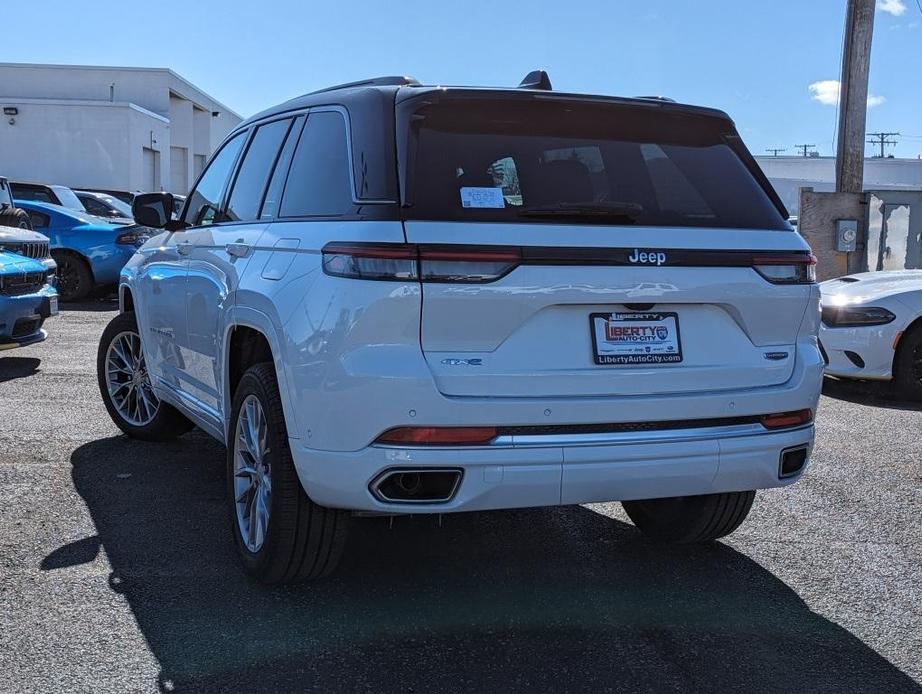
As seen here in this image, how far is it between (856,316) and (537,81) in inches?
233

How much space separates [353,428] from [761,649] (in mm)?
1607

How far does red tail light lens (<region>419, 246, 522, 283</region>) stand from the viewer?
3.49 m

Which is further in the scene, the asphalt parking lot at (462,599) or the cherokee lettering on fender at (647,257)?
the cherokee lettering on fender at (647,257)

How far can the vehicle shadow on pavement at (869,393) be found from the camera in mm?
8938

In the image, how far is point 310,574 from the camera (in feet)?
13.4

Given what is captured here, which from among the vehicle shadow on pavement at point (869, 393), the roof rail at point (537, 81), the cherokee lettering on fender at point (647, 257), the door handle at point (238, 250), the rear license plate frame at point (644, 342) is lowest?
the vehicle shadow on pavement at point (869, 393)

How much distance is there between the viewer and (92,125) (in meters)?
35.1

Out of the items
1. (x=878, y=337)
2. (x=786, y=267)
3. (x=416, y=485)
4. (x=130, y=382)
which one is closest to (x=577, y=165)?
(x=786, y=267)

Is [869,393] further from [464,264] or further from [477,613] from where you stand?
[464,264]

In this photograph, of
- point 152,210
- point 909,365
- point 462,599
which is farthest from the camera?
point 909,365

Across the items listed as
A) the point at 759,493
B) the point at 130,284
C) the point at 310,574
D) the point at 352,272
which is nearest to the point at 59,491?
the point at 130,284

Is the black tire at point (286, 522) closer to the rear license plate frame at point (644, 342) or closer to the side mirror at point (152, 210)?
the rear license plate frame at point (644, 342)

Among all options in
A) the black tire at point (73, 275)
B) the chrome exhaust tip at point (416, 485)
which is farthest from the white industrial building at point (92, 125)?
the chrome exhaust tip at point (416, 485)

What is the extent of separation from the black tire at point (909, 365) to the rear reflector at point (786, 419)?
541 centimetres
